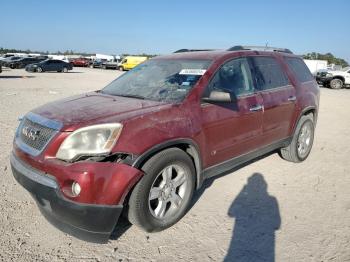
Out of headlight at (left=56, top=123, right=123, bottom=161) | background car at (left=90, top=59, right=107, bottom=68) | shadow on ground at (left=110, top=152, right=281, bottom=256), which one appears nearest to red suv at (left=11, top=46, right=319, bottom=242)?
headlight at (left=56, top=123, right=123, bottom=161)

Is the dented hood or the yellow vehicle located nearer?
the dented hood

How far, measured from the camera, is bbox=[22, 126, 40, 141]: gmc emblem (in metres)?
3.28

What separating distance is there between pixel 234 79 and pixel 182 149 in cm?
A: 128

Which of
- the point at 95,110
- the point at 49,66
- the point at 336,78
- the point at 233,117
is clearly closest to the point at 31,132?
the point at 95,110

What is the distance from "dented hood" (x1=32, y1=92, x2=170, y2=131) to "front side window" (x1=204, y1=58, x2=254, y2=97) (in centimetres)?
79

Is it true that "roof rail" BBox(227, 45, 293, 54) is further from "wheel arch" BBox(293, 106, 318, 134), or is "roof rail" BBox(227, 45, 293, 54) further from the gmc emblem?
the gmc emblem

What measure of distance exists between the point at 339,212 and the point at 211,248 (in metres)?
1.79

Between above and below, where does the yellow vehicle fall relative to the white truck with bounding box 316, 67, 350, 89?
below

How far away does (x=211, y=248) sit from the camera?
3.29 m

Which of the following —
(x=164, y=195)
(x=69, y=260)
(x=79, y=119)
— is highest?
(x=79, y=119)

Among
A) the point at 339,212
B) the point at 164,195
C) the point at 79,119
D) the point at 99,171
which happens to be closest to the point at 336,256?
the point at 339,212

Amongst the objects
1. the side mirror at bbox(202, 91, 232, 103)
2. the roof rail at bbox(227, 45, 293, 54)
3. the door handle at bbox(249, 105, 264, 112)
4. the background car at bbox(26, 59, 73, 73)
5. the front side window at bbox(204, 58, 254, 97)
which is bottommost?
the background car at bbox(26, 59, 73, 73)

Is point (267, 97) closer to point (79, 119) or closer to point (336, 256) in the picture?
point (336, 256)

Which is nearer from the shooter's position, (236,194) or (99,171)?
(99,171)
